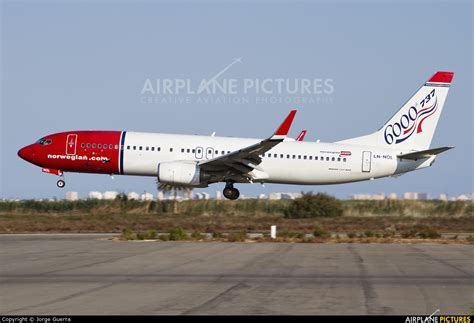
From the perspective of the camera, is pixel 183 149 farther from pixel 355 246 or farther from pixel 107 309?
pixel 107 309

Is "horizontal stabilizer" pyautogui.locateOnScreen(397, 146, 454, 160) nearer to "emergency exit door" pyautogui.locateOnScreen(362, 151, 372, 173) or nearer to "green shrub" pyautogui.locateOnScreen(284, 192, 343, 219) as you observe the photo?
"emergency exit door" pyautogui.locateOnScreen(362, 151, 372, 173)

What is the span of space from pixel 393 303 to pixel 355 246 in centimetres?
1503

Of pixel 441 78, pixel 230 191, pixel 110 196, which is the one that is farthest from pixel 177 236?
pixel 110 196

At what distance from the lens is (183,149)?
4125cm

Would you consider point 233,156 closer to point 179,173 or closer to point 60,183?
point 179,173

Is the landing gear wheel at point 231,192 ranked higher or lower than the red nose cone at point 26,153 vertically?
lower

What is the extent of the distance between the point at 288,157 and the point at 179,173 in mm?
5850

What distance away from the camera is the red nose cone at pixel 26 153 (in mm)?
42244

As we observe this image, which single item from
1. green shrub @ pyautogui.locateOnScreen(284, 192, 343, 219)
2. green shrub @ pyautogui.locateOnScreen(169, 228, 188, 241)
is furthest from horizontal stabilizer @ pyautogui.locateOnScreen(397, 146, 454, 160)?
green shrub @ pyautogui.locateOnScreen(169, 228, 188, 241)

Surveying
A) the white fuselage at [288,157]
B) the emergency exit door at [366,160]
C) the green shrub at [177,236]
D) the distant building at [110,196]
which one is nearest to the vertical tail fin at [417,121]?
the white fuselage at [288,157]

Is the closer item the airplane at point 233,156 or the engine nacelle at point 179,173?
the engine nacelle at point 179,173

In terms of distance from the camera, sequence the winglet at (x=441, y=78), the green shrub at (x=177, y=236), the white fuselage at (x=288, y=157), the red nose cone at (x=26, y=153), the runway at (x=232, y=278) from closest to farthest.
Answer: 1. the runway at (x=232, y=278)
2. the green shrub at (x=177, y=236)
3. the white fuselage at (x=288, y=157)
4. the red nose cone at (x=26, y=153)
5. the winglet at (x=441, y=78)

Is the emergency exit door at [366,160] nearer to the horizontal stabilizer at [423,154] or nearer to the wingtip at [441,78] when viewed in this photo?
the horizontal stabilizer at [423,154]

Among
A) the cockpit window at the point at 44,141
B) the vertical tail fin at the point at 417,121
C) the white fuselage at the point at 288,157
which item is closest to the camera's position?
the white fuselage at the point at 288,157
